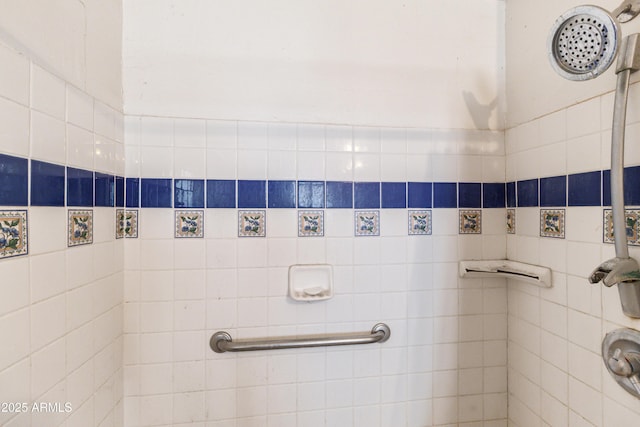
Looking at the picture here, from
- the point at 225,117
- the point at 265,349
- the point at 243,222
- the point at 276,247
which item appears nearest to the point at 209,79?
the point at 225,117

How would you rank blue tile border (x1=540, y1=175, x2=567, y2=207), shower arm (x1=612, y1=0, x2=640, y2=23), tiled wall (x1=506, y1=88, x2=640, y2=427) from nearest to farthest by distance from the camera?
shower arm (x1=612, y1=0, x2=640, y2=23) < tiled wall (x1=506, y1=88, x2=640, y2=427) < blue tile border (x1=540, y1=175, x2=567, y2=207)

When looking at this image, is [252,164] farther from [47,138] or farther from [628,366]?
[628,366]

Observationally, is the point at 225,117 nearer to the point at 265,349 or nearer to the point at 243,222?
the point at 243,222

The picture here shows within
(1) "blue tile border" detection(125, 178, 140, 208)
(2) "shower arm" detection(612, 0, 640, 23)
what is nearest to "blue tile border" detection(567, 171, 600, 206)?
(2) "shower arm" detection(612, 0, 640, 23)

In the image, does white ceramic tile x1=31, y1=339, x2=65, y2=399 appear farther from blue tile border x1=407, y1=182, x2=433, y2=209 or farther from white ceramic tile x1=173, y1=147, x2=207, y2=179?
blue tile border x1=407, y1=182, x2=433, y2=209

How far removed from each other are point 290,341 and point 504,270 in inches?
31.7

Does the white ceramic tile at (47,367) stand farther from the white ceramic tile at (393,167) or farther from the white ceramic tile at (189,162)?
the white ceramic tile at (393,167)

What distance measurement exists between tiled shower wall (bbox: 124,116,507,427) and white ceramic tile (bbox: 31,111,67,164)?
0.90ft

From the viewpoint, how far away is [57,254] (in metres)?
0.66

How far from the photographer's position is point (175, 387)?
951 millimetres

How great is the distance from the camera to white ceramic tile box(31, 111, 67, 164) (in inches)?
23.3

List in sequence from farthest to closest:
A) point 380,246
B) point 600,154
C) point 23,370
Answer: point 380,246 < point 600,154 < point 23,370

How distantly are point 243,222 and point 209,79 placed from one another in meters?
0.50

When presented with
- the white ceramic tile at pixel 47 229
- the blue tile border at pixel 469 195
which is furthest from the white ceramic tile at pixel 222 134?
the blue tile border at pixel 469 195
